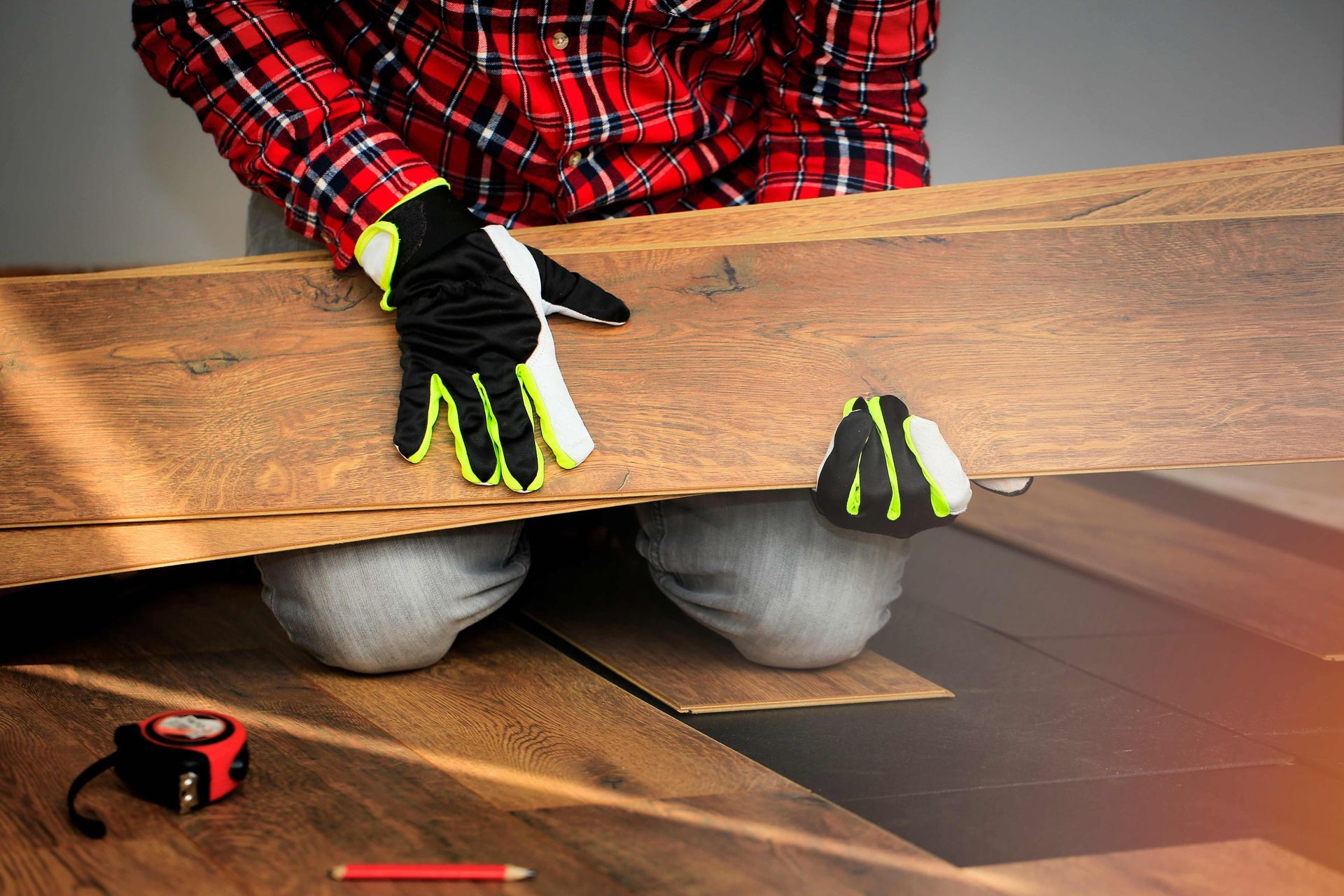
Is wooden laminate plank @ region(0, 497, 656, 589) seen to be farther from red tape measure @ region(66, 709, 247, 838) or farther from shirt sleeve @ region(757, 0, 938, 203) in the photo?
shirt sleeve @ region(757, 0, 938, 203)

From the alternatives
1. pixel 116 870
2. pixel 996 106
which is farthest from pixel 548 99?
pixel 996 106

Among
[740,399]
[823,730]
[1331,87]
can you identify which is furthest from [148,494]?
[1331,87]

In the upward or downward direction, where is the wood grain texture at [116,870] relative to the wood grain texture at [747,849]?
upward

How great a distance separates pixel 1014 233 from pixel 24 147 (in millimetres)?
2166

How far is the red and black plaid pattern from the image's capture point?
1245 millimetres

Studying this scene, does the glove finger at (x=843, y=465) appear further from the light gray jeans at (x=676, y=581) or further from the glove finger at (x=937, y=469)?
the light gray jeans at (x=676, y=581)

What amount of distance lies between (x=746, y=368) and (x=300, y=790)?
2.19 feet

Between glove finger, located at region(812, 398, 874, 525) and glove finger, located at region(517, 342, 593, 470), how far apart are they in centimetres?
28

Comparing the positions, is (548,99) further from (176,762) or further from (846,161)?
(176,762)

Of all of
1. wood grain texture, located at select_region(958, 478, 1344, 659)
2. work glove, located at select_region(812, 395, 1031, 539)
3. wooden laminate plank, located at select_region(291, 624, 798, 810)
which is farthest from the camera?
wood grain texture, located at select_region(958, 478, 1344, 659)

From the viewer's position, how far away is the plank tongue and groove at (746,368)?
1201 millimetres

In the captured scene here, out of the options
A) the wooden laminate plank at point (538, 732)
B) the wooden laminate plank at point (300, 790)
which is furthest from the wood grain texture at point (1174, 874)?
the wooden laminate plank at point (300, 790)

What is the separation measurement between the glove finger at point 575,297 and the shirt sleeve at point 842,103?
1.20 ft

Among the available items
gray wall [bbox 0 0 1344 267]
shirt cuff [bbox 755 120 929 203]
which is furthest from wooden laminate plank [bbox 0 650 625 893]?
gray wall [bbox 0 0 1344 267]
